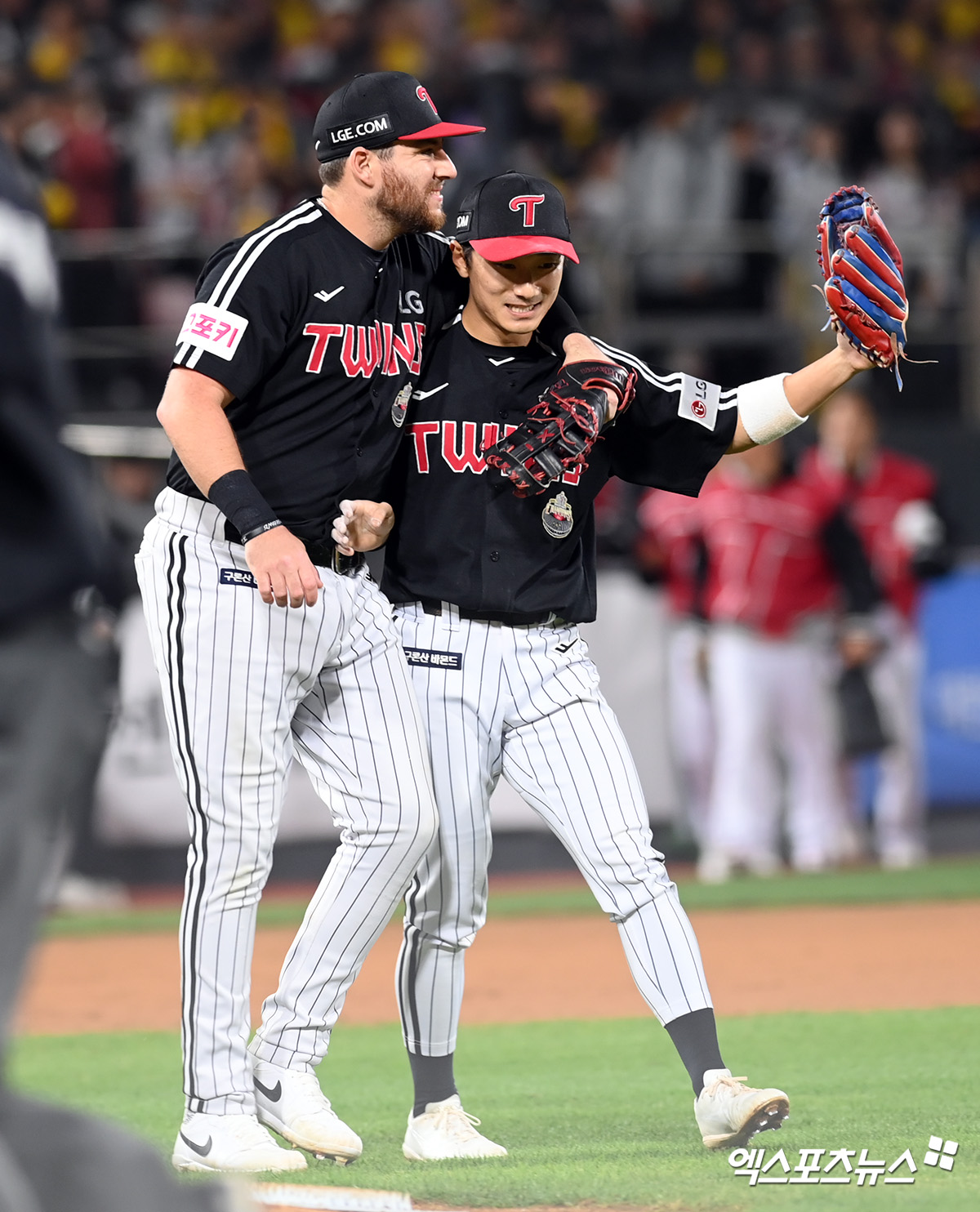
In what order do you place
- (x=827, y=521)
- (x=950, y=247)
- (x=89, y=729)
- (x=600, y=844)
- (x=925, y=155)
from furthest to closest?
1. (x=925, y=155)
2. (x=950, y=247)
3. (x=827, y=521)
4. (x=600, y=844)
5. (x=89, y=729)

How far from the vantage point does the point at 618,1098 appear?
198 inches

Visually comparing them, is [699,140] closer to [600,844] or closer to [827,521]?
[827,521]

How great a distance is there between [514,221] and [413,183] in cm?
26

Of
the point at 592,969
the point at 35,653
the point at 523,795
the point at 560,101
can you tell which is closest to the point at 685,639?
the point at 592,969

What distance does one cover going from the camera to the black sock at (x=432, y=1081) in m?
4.39

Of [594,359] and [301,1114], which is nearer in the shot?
[301,1114]

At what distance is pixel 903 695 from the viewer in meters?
10.8

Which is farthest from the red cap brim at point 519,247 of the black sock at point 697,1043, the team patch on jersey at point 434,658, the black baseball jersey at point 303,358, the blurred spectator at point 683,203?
the blurred spectator at point 683,203

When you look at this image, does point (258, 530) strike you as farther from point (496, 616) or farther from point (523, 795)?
point (523, 795)

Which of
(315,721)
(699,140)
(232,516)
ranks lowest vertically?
(315,721)

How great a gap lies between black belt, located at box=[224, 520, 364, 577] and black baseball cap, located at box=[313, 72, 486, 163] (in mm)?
919

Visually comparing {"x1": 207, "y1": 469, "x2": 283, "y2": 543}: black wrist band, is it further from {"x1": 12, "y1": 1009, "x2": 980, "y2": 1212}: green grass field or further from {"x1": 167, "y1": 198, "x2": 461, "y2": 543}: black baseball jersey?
{"x1": 12, "y1": 1009, "x2": 980, "y2": 1212}: green grass field

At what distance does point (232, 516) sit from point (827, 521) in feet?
22.8

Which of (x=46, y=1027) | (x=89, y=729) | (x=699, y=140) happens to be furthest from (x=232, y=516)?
(x=699, y=140)
